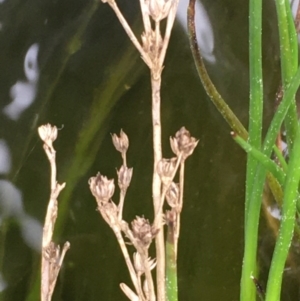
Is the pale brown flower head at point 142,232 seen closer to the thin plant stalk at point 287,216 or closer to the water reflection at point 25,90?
A: the thin plant stalk at point 287,216

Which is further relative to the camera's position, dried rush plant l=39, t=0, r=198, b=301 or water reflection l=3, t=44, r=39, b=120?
water reflection l=3, t=44, r=39, b=120

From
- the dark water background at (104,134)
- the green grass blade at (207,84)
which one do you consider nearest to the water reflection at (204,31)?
the dark water background at (104,134)

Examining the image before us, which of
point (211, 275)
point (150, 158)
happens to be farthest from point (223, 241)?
point (150, 158)

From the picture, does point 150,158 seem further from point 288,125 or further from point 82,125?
point 288,125

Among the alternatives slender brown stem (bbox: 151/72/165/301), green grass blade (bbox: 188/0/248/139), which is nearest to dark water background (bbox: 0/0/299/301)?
green grass blade (bbox: 188/0/248/139)

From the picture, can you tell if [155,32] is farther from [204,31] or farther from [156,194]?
[204,31]

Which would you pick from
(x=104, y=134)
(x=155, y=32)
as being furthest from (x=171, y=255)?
(x=104, y=134)

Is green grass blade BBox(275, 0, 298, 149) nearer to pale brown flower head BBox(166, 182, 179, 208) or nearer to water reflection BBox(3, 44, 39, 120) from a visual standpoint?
pale brown flower head BBox(166, 182, 179, 208)

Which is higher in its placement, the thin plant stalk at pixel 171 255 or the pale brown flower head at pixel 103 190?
the pale brown flower head at pixel 103 190
